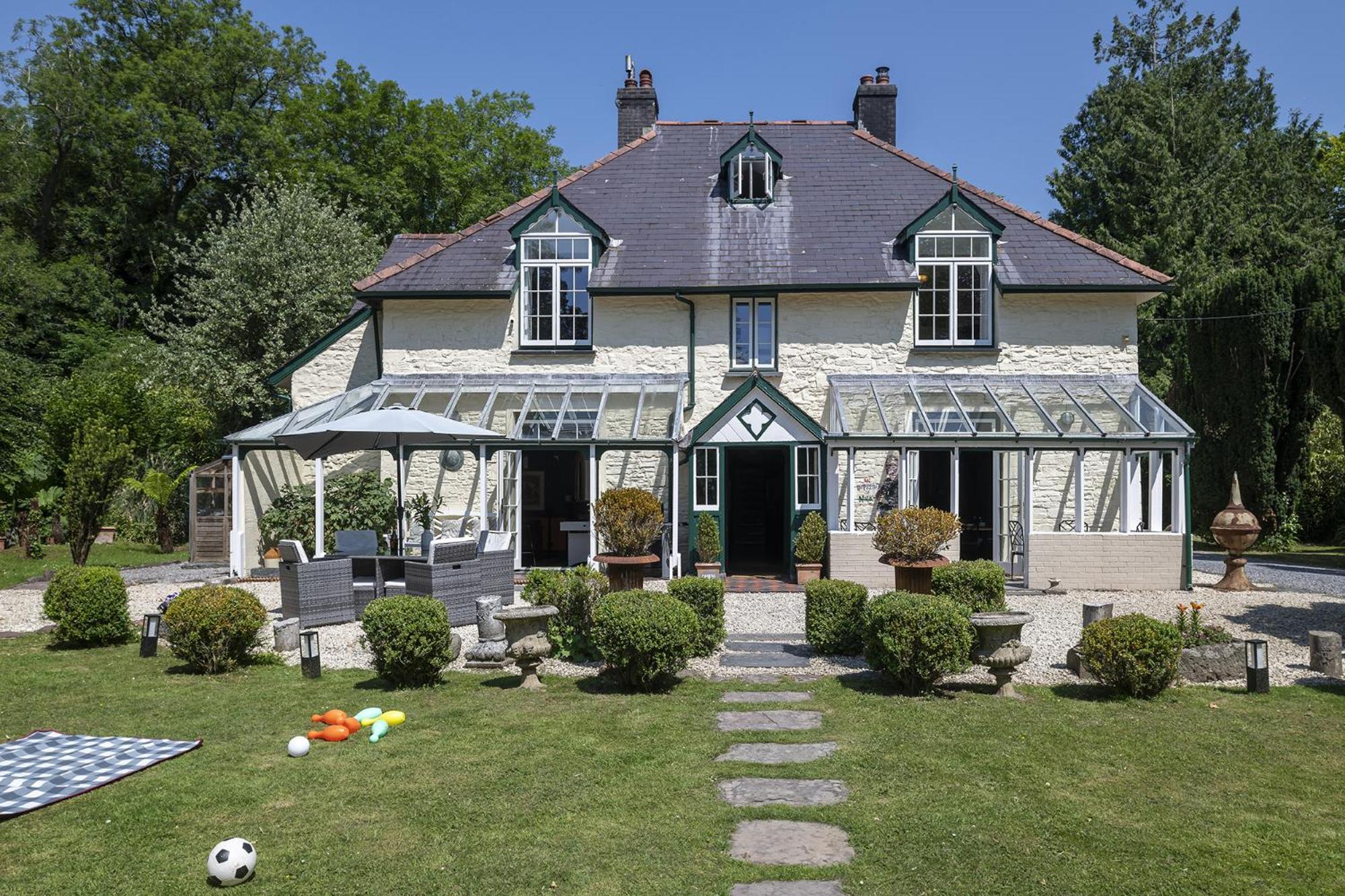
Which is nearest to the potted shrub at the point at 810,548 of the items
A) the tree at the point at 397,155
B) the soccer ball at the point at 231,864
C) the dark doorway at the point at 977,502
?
the dark doorway at the point at 977,502

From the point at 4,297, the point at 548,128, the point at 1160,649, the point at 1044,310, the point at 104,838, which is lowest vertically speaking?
the point at 104,838

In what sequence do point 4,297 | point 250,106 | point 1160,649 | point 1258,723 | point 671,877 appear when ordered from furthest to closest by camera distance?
point 250,106 < point 4,297 < point 1160,649 < point 1258,723 < point 671,877

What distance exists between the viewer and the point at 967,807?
6.00m

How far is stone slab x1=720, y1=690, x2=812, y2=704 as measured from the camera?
28.8ft

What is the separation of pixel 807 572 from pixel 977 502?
16.1ft

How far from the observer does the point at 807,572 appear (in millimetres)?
16594

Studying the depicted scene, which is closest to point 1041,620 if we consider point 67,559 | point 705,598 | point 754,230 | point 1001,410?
point 1001,410

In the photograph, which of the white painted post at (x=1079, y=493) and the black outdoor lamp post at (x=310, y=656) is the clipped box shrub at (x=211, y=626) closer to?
the black outdoor lamp post at (x=310, y=656)

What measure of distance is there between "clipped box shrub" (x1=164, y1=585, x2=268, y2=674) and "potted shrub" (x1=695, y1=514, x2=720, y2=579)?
26.9 ft

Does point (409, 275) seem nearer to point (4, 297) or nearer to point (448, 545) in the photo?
point (448, 545)

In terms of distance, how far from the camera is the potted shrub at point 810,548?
54.6 ft

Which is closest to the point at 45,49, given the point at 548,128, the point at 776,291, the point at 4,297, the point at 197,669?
the point at 4,297

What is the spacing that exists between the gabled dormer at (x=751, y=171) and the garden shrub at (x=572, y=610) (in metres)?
12.4

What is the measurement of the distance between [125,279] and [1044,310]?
1285 inches
